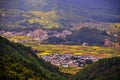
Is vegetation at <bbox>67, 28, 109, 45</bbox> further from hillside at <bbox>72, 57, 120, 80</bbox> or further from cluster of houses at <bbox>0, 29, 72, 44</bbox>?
hillside at <bbox>72, 57, 120, 80</bbox>

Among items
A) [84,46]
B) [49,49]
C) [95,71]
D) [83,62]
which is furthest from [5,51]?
[84,46]

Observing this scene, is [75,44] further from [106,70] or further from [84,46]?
[106,70]

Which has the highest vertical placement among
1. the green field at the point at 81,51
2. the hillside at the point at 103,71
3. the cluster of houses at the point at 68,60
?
the hillside at the point at 103,71

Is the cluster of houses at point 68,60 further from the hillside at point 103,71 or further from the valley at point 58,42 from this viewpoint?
the hillside at point 103,71

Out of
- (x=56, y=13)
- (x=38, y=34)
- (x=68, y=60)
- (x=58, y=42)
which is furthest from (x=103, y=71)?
(x=56, y=13)

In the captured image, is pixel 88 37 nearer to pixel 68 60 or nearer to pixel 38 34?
pixel 38 34

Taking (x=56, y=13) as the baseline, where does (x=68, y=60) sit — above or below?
above

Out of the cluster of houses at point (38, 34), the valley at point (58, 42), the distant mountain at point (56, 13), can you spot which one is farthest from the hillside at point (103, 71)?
the distant mountain at point (56, 13)
